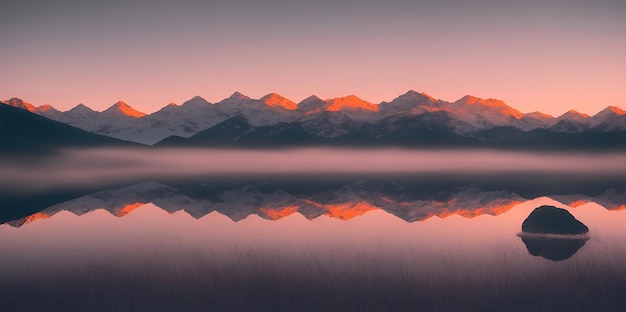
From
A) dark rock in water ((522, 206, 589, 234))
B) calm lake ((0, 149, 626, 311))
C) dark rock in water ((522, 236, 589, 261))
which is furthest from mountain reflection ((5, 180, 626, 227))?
dark rock in water ((522, 236, 589, 261))

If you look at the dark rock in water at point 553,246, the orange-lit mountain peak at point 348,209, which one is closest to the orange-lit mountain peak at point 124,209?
the orange-lit mountain peak at point 348,209

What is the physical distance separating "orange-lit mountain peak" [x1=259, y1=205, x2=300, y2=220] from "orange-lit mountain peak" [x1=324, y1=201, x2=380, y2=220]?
4419mm

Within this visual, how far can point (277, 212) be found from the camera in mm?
74562

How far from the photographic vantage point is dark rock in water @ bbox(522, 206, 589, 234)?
51.2 meters

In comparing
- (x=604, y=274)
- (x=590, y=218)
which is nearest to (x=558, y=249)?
(x=604, y=274)

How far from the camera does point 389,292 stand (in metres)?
29.1

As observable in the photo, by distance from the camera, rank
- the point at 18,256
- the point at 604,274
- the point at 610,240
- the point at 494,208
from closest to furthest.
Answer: the point at 604,274, the point at 18,256, the point at 610,240, the point at 494,208

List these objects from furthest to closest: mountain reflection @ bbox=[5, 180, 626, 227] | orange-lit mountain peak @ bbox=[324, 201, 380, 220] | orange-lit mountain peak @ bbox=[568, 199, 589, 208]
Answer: orange-lit mountain peak @ bbox=[568, 199, 589, 208] < mountain reflection @ bbox=[5, 180, 626, 227] < orange-lit mountain peak @ bbox=[324, 201, 380, 220]

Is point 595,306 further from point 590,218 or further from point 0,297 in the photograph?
point 590,218

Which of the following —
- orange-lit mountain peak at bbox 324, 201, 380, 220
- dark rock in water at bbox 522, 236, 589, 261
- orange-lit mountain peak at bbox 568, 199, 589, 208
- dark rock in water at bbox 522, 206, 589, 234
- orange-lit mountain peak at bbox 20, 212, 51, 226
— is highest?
orange-lit mountain peak at bbox 20, 212, 51, 226

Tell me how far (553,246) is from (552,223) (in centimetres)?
735

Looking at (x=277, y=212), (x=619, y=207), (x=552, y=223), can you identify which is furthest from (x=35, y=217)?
(x=619, y=207)

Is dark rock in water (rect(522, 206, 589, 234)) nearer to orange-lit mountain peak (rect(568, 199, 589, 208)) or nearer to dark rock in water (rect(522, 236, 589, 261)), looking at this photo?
dark rock in water (rect(522, 236, 589, 261))

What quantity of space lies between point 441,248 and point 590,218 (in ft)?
97.7
